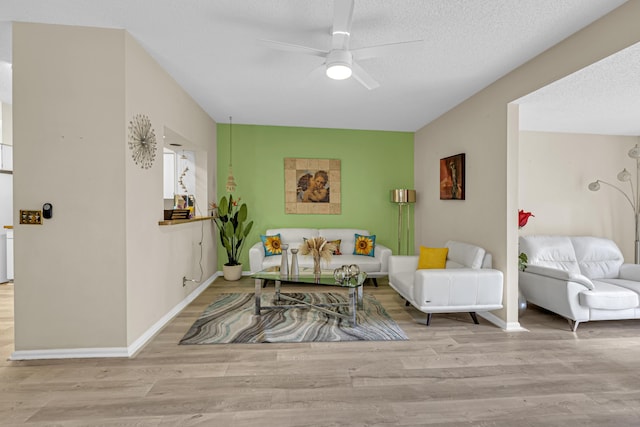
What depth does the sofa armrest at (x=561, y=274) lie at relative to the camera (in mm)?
3010

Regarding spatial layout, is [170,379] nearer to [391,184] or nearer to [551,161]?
[391,184]

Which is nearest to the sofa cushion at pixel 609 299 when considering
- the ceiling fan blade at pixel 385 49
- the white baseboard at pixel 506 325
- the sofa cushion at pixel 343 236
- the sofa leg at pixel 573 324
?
the sofa leg at pixel 573 324

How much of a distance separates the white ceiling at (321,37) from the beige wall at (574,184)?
981 millimetres

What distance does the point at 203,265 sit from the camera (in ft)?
14.7

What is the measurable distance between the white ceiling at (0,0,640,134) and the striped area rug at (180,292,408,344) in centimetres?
261

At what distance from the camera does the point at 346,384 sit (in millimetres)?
2117

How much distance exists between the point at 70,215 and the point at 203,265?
7.34 feet

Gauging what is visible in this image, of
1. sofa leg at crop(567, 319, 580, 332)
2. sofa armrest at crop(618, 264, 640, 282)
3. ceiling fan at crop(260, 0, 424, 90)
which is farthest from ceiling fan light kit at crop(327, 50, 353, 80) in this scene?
sofa armrest at crop(618, 264, 640, 282)

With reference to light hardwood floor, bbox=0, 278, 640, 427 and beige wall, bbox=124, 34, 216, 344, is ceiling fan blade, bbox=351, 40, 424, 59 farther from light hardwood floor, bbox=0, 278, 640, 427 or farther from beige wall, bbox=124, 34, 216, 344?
light hardwood floor, bbox=0, 278, 640, 427

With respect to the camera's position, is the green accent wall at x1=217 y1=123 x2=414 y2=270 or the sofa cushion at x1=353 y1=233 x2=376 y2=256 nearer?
the sofa cushion at x1=353 y1=233 x2=376 y2=256

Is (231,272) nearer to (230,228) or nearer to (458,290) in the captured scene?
(230,228)

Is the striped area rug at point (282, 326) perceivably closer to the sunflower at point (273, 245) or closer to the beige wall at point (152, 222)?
the beige wall at point (152, 222)

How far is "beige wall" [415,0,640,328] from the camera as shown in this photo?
2.20m

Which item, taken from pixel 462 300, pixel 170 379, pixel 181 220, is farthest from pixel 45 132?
pixel 462 300
